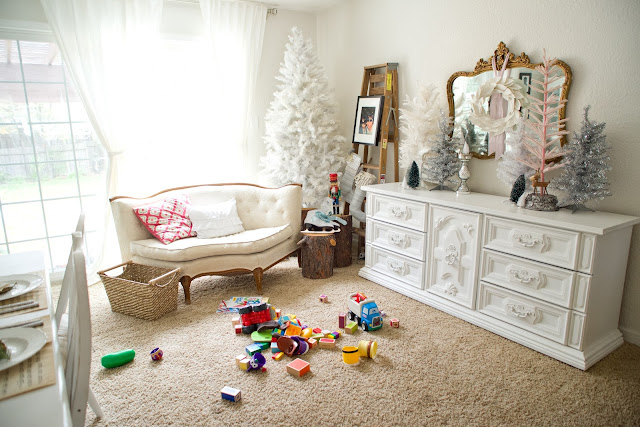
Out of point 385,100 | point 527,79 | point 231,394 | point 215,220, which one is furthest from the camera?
point 385,100

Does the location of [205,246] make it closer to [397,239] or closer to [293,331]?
[293,331]

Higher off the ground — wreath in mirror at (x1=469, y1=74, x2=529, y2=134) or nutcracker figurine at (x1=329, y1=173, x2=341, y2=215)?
wreath in mirror at (x1=469, y1=74, x2=529, y2=134)

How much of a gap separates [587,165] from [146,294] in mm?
2750

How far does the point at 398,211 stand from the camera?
3.18m

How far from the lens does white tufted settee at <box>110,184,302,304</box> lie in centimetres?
307

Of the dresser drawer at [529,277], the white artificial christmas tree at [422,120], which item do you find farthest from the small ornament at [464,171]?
the dresser drawer at [529,277]

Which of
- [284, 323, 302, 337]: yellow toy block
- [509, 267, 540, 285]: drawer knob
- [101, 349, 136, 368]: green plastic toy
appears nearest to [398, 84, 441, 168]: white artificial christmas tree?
[509, 267, 540, 285]: drawer knob

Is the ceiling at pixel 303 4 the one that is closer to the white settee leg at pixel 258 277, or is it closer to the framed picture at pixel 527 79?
the framed picture at pixel 527 79

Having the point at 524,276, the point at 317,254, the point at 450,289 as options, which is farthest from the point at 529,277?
the point at 317,254

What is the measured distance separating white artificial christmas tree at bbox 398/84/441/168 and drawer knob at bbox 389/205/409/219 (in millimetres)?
460

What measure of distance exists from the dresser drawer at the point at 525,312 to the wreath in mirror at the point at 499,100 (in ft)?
3.62

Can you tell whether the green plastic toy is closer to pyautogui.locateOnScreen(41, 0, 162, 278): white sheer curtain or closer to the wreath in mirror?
pyautogui.locateOnScreen(41, 0, 162, 278): white sheer curtain

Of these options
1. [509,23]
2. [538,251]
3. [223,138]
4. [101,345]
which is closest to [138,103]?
[223,138]

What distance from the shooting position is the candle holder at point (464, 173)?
3059 millimetres
